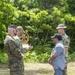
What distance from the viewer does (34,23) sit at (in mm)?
18719

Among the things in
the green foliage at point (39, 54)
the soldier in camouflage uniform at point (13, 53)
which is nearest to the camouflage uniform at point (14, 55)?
the soldier in camouflage uniform at point (13, 53)

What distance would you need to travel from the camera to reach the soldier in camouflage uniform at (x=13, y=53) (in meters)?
7.28

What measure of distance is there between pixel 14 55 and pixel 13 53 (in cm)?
5

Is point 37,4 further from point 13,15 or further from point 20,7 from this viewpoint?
point 13,15

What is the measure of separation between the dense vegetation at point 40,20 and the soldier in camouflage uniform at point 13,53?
30.3 feet

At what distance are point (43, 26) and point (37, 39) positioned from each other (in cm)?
88

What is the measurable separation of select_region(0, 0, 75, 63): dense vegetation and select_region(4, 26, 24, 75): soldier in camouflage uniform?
30.3ft

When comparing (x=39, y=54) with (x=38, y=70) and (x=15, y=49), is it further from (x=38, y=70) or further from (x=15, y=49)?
(x=15, y=49)

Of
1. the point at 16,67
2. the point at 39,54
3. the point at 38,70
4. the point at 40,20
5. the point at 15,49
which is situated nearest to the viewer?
the point at 15,49

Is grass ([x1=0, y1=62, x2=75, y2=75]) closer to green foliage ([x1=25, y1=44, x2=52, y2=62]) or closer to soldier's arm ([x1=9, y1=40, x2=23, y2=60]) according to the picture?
green foliage ([x1=25, y1=44, x2=52, y2=62])

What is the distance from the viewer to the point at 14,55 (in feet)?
24.1

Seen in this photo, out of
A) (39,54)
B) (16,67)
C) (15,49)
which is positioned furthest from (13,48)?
(39,54)

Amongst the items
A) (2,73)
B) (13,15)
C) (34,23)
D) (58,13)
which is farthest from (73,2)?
(2,73)

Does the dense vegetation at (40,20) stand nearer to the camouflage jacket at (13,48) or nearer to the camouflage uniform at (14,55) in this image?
the camouflage uniform at (14,55)
